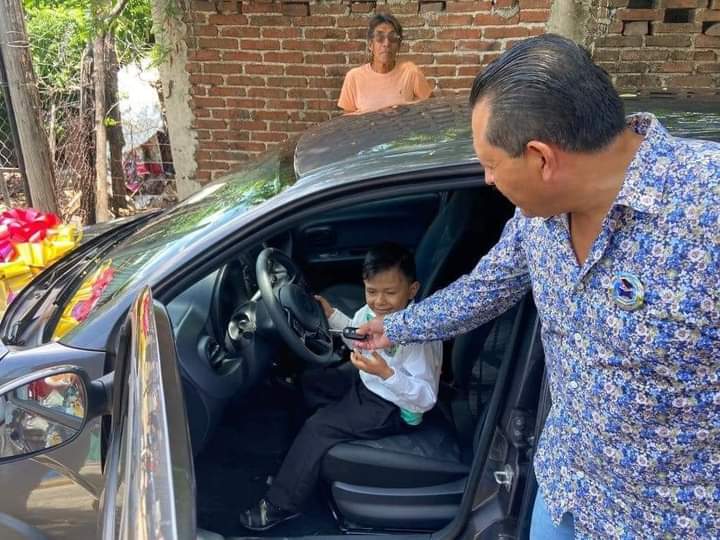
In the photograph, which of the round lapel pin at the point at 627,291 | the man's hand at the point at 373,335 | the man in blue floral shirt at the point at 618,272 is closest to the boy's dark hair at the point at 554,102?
the man in blue floral shirt at the point at 618,272

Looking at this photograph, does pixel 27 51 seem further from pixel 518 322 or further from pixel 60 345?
pixel 518 322

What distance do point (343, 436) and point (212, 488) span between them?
1.84ft

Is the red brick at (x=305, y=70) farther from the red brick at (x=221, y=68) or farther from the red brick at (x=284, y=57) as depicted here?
the red brick at (x=221, y=68)

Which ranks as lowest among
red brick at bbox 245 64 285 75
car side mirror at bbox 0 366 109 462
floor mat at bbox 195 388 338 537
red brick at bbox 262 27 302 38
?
floor mat at bbox 195 388 338 537

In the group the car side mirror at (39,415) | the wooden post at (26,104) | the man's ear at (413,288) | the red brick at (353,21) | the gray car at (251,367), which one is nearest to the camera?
the gray car at (251,367)

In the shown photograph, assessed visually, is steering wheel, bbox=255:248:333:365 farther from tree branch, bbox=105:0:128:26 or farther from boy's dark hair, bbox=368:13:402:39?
tree branch, bbox=105:0:128:26

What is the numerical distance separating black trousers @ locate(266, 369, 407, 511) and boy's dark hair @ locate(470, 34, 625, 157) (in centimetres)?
120

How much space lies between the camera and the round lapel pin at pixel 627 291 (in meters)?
1.00

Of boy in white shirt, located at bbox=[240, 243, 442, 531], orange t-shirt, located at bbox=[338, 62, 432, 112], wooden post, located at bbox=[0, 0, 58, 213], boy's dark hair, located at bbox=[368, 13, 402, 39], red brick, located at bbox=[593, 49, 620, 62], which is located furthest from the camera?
red brick, located at bbox=[593, 49, 620, 62]

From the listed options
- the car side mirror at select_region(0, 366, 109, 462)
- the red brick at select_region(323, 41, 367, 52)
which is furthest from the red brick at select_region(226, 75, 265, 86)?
the car side mirror at select_region(0, 366, 109, 462)

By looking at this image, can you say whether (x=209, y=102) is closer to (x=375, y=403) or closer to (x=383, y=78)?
(x=383, y=78)

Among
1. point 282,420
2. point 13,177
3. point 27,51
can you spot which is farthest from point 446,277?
point 13,177

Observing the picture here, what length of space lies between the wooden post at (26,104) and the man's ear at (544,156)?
3.45 m

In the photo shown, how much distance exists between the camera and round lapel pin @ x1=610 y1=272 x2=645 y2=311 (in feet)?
3.29
